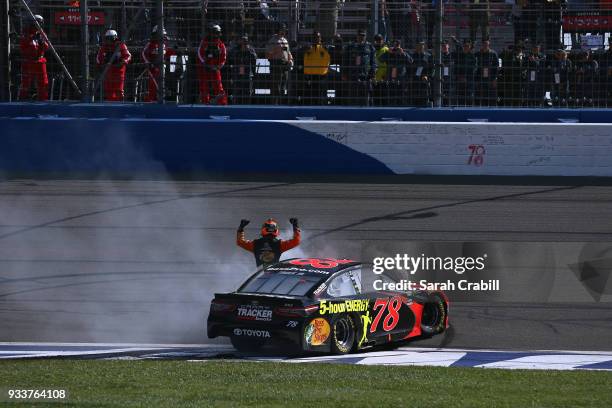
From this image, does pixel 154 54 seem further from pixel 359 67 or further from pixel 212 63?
pixel 359 67

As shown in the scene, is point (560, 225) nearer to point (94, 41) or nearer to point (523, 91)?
point (523, 91)

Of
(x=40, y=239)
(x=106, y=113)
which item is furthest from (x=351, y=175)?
(x=40, y=239)

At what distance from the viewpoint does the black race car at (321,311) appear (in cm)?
1158

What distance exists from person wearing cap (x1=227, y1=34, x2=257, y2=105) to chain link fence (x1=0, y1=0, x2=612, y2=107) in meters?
0.02

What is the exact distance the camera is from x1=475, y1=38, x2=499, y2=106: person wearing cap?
19.2 meters

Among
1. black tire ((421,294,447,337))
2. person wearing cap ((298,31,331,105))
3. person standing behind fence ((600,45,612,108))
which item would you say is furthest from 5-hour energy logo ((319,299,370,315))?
person standing behind fence ((600,45,612,108))

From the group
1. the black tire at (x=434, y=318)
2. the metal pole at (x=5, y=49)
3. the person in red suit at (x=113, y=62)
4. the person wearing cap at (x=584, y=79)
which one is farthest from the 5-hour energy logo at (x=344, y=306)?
the metal pole at (x=5, y=49)

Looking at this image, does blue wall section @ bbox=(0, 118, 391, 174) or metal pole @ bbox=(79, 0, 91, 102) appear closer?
blue wall section @ bbox=(0, 118, 391, 174)

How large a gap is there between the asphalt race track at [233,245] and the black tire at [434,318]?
0.38ft

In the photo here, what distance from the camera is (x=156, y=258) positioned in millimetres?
15445

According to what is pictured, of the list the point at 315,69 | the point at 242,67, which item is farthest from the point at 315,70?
the point at 242,67

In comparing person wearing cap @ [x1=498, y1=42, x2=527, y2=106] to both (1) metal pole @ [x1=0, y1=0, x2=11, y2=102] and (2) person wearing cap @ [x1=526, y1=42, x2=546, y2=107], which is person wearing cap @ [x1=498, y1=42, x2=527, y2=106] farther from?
(1) metal pole @ [x1=0, y1=0, x2=11, y2=102]

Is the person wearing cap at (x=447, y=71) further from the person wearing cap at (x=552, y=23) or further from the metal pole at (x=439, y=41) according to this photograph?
the person wearing cap at (x=552, y=23)

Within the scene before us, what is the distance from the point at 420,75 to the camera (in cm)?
1975
